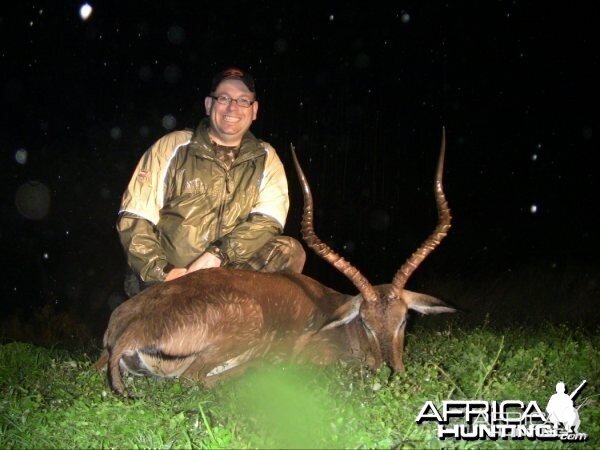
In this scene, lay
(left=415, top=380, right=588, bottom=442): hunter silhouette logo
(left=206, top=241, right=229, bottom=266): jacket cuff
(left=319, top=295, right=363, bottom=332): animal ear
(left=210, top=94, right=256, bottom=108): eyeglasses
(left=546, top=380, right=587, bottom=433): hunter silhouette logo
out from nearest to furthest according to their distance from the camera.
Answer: (left=415, top=380, right=588, bottom=442): hunter silhouette logo, (left=546, top=380, right=587, bottom=433): hunter silhouette logo, (left=319, top=295, right=363, bottom=332): animal ear, (left=206, top=241, right=229, bottom=266): jacket cuff, (left=210, top=94, right=256, bottom=108): eyeglasses

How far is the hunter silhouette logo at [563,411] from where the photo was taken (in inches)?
148

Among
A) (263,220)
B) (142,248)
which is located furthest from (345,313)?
(142,248)

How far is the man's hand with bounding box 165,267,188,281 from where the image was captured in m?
5.84

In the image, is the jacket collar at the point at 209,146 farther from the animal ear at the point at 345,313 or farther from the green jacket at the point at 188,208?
the animal ear at the point at 345,313

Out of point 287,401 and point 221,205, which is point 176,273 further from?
point 287,401

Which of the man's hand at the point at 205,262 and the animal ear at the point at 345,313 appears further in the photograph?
the man's hand at the point at 205,262

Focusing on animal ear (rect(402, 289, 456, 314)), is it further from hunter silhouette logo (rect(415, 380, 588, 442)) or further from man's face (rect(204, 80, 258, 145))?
man's face (rect(204, 80, 258, 145))

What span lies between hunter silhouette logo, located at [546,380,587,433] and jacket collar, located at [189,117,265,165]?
3549mm

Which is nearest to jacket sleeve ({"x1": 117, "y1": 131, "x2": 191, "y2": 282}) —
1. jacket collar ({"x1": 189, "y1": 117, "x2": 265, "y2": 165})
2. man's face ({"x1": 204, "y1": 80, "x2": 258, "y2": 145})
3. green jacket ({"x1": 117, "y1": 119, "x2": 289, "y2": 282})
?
green jacket ({"x1": 117, "y1": 119, "x2": 289, "y2": 282})

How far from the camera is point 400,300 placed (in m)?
5.59

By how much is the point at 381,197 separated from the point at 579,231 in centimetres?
745

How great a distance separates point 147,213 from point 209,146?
0.88 meters

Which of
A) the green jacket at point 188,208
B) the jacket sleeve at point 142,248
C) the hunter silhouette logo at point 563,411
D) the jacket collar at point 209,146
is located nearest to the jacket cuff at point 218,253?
the green jacket at point 188,208

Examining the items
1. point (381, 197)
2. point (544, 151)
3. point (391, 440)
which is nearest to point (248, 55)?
point (381, 197)
